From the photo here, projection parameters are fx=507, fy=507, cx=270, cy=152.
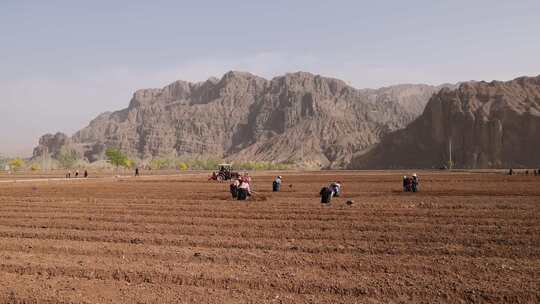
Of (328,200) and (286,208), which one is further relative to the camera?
(328,200)

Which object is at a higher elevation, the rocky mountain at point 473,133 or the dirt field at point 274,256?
the rocky mountain at point 473,133

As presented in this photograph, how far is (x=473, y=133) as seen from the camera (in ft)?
422

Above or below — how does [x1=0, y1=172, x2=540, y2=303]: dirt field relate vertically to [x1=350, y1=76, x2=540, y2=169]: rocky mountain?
below

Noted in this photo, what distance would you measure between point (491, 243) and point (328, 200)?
1028 cm

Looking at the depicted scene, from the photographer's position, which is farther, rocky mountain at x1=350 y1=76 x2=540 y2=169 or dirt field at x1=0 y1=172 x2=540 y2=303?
rocky mountain at x1=350 y1=76 x2=540 y2=169

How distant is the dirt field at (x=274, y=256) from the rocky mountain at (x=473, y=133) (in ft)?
353

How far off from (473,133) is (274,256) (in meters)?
129

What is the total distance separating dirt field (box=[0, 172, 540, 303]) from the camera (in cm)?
819

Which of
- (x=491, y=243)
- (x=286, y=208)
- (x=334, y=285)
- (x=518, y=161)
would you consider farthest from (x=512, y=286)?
(x=518, y=161)

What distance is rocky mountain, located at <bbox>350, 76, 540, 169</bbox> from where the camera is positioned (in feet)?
386

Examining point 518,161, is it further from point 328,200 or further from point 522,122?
point 328,200

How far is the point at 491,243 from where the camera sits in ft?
39.1

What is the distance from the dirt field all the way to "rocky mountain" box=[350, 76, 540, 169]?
10770 cm

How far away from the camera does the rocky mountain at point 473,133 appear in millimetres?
117787
